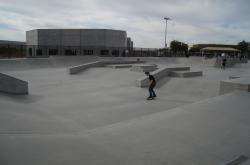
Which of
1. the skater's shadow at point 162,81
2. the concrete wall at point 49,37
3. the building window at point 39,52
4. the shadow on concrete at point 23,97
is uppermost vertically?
the concrete wall at point 49,37

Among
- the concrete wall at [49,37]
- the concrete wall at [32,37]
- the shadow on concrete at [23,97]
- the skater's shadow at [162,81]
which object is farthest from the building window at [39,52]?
the shadow on concrete at [23,97]

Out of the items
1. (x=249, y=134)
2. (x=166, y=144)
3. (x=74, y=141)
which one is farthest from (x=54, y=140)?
(x=249, y=134)

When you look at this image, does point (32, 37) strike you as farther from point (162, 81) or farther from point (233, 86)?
point (233, 86)

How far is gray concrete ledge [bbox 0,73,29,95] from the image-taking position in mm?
11375

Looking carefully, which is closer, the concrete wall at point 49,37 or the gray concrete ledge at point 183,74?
the gray concrete ledge at point 183,74

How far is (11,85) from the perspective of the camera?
11.6 metres

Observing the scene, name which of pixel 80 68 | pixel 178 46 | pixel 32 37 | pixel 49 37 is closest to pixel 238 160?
pixel 80 68

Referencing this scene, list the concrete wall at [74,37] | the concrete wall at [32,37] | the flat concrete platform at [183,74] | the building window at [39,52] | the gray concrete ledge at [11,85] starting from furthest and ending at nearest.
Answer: the concrete wall at [32,37] → the concrete wall at [74,37] → the building window at [39,52] → the flat concrete platform at [183,74] → the gray concrete ledge at [11,85]

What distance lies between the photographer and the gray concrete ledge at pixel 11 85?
11375 mm

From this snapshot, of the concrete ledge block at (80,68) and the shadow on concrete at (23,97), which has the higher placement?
the concrete ledge block at (80,68)

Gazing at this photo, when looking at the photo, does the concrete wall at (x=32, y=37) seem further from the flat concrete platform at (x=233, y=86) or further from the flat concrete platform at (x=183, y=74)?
the flat concrete platform at (x=233, y=86)

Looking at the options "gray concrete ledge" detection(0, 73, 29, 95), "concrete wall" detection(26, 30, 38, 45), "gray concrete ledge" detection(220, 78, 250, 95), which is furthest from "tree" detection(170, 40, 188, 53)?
"gray concrete ledge" detection(0, 73, 29, 95)

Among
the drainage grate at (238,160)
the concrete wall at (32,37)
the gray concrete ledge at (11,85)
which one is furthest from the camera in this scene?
the concrete wall at (32,37)

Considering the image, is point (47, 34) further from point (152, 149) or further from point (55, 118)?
point (152, 149)
